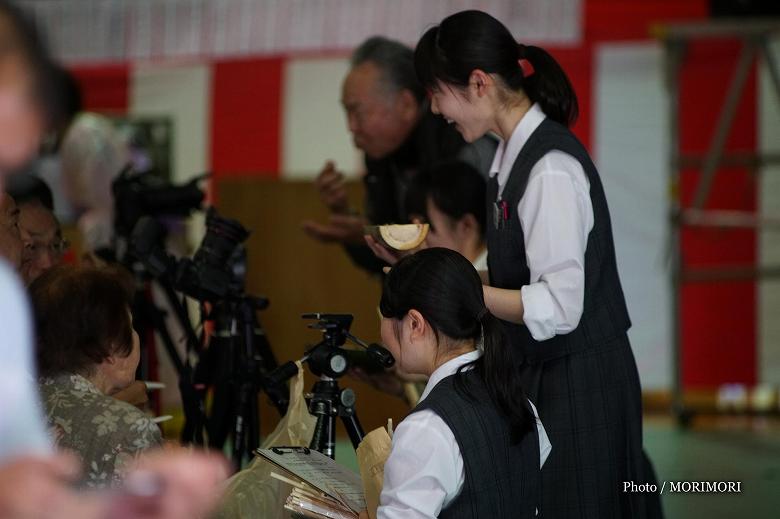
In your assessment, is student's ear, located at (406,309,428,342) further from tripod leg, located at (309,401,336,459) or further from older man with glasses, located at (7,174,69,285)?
older man with glasses, located at (7,174,69,285)

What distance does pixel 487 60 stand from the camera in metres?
2.03

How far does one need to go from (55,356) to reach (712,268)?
444cm

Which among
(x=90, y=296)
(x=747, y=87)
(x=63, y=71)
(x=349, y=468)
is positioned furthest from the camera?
(x=747, y=87)

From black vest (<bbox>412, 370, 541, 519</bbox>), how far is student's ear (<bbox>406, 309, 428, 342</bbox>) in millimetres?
89

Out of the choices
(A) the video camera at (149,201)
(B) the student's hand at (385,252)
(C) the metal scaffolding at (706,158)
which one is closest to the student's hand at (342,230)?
(A) the video camera at (149,201)

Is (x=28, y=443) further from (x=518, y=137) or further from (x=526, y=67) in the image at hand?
(x=526, y=67)

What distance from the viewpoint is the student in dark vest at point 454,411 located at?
1638mm

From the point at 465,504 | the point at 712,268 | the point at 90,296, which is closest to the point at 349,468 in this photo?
the point at 465,504

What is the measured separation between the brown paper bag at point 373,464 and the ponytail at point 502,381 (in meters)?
0.16

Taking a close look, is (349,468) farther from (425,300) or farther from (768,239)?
(768,239)

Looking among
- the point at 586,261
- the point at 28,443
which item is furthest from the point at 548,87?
the point at 28,443

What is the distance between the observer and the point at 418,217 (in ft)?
9.17

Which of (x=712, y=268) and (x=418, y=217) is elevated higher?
(x=418, y=217)

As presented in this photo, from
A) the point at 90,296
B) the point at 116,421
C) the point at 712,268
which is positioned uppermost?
the point at 90,296
